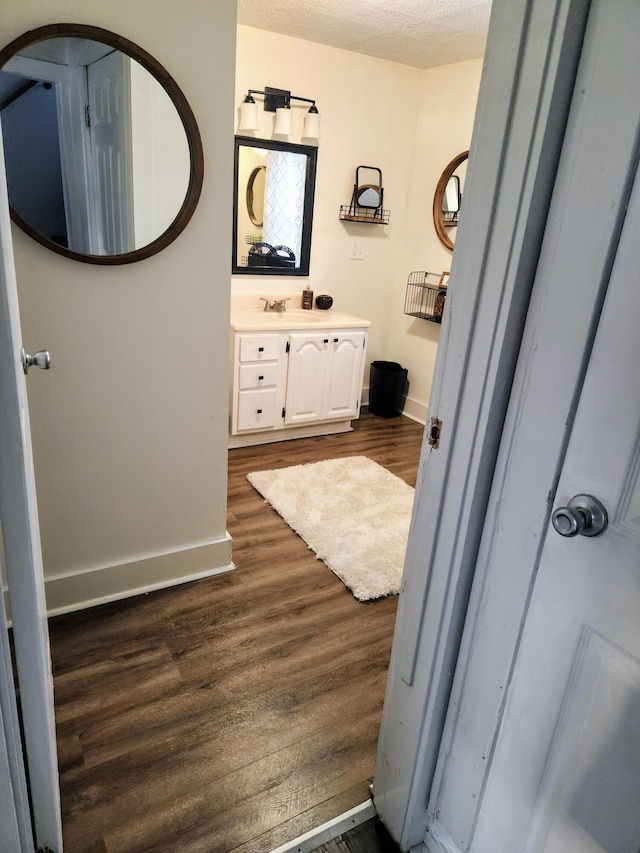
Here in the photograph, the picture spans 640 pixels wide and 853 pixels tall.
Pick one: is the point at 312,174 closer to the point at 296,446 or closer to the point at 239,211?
the point at 239,211

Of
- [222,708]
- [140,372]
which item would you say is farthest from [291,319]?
[222,708]

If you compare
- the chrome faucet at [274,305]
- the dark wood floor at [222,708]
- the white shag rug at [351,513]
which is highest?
the chrome faucet at [274,305]

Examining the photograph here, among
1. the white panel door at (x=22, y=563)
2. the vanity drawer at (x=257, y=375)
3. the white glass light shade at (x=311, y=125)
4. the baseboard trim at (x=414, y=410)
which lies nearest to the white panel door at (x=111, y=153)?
the white panel door at (x=22, y=563)

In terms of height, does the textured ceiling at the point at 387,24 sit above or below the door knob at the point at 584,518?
above

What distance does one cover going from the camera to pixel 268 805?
1424mm

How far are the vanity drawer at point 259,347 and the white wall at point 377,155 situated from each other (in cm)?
52

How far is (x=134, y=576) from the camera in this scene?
2.14 m

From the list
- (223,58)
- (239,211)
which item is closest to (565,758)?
(223,58)

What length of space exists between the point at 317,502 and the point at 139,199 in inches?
67.9

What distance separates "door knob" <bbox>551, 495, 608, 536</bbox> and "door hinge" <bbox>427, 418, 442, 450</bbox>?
0.99ft

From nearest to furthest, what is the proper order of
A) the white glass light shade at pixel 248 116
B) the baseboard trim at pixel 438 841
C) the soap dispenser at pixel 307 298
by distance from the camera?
the baseboard trim at pixel 438 841
the white glass light shade at pixel 248 116
the soap dispenser at pixel 307 298

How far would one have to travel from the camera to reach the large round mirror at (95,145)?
153 cm

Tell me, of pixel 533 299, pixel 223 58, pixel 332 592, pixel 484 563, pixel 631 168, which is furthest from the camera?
pixel 332 592

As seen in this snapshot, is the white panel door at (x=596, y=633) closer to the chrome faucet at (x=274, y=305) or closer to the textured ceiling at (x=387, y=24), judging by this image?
the textured ceiling at (x=387, y=24)
